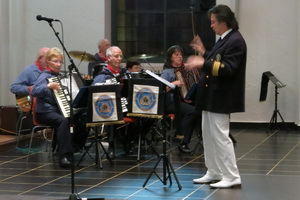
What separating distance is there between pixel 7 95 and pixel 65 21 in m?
1.76

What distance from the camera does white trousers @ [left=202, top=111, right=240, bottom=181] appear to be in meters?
6.80

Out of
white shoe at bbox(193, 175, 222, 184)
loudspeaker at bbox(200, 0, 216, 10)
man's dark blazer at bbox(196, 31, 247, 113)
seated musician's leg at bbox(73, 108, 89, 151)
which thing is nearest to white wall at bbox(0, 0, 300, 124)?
loudspeaker at bbox(200, 0, 216, 10)

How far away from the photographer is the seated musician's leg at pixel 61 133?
8438 mm

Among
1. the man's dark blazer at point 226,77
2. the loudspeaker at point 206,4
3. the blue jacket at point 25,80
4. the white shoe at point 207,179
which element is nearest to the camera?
the man's dark blazer at point 226,77

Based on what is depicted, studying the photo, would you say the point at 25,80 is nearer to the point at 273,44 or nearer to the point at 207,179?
the point at 207,179

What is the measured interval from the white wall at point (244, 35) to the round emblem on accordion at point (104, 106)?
4279 mm

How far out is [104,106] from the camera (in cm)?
837

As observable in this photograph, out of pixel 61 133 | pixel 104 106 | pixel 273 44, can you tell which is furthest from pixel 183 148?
pixel 273 44

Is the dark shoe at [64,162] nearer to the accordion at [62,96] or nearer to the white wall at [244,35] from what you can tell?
the accordion at [62,96]

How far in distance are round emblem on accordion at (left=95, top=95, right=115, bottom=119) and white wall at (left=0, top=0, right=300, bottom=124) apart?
4.28 metres

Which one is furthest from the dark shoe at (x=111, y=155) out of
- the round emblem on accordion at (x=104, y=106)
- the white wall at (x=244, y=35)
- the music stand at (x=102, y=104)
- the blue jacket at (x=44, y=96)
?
the white wall at (x=244, y=35)

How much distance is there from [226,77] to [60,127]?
2628mm

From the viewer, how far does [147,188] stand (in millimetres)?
7004

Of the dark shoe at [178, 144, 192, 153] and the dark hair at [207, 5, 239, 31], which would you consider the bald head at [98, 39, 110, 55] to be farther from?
the dark hair at [207, 5, 239, 31]
